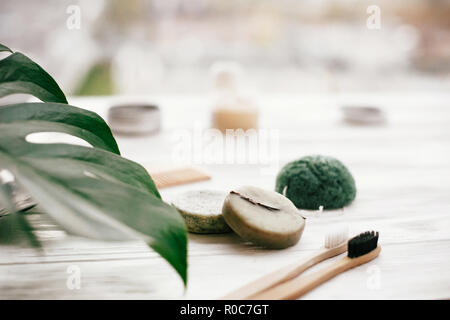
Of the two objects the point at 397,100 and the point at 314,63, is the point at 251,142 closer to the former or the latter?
the point at 397,100

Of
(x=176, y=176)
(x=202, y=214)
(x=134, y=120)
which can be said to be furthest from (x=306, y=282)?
(x=134, y=120)

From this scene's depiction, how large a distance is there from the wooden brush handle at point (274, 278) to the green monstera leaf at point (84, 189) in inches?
4.6

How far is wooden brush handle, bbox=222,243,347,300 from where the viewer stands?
1.62 ft

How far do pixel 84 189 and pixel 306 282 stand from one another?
0.84ft

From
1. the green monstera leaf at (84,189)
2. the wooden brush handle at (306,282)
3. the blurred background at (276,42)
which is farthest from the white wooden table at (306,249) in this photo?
the blurred background at (276,42)

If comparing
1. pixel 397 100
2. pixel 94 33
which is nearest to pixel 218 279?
pixel 397 100

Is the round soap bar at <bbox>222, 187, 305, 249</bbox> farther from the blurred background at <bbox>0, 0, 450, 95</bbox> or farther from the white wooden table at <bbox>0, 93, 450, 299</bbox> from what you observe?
the blurred background at <bbox>0, 0, 450, 95</bbox>

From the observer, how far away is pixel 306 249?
613 mm

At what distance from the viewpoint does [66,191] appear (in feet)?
1.41

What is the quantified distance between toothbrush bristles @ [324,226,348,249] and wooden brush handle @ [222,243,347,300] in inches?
0.6

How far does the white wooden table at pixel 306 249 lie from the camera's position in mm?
524

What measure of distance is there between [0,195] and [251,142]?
2.64 feet

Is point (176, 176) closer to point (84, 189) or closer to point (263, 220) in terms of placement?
point (263, 220)

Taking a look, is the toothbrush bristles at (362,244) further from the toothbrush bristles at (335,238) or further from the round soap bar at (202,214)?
the round soap bar at (202,214)
